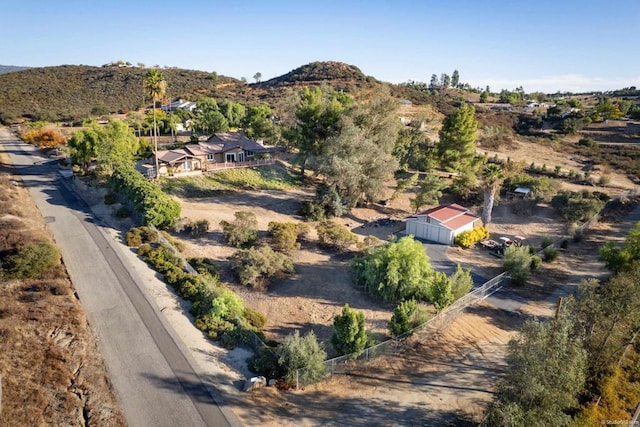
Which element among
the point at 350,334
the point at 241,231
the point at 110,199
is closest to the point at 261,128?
the point at 110,199

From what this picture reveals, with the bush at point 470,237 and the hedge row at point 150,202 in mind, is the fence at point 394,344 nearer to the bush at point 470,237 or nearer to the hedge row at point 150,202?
the bush at point 470,237

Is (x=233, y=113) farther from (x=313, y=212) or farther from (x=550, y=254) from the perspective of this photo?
(x=550, y=254)

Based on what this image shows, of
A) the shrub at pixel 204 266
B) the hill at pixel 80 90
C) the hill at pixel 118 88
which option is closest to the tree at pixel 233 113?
the hill at pixel 118 88

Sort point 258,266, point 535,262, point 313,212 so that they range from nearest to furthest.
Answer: point 258,266, point 535,262, point 313,212

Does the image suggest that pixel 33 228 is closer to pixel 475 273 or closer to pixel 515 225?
pixel 475 273

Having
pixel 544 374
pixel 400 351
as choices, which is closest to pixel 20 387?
pixel 400 351
